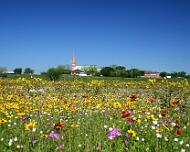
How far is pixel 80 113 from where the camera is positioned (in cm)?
751

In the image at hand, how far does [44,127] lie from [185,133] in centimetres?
251

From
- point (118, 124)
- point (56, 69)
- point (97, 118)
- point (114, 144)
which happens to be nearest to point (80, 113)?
point (97, 118)

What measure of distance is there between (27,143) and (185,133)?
2711mm

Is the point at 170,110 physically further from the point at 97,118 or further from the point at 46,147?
the point at 46,147

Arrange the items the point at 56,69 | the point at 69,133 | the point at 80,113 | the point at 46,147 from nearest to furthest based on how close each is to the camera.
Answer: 1. the point at 46,147
2. the point at 69,133
3. the point at 80,113
4. the point at 56,69

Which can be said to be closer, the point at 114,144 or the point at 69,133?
the point at 114,144

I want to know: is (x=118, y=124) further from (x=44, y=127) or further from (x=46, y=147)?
(x=46, y=147)

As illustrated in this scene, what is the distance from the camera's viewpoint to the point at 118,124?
20.5ft

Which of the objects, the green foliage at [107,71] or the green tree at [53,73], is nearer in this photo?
the green tree at [53,73]

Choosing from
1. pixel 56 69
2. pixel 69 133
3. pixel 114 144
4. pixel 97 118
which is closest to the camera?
pixel 114 144

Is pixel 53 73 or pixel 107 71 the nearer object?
pixel 53 73

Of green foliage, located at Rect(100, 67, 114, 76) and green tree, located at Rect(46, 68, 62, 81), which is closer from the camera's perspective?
A: green tree, located at Rect(46, 68, 62, 81)

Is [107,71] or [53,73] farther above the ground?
[53,73]

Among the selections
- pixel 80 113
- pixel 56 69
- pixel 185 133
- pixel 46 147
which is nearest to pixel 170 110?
pixel 185 133
